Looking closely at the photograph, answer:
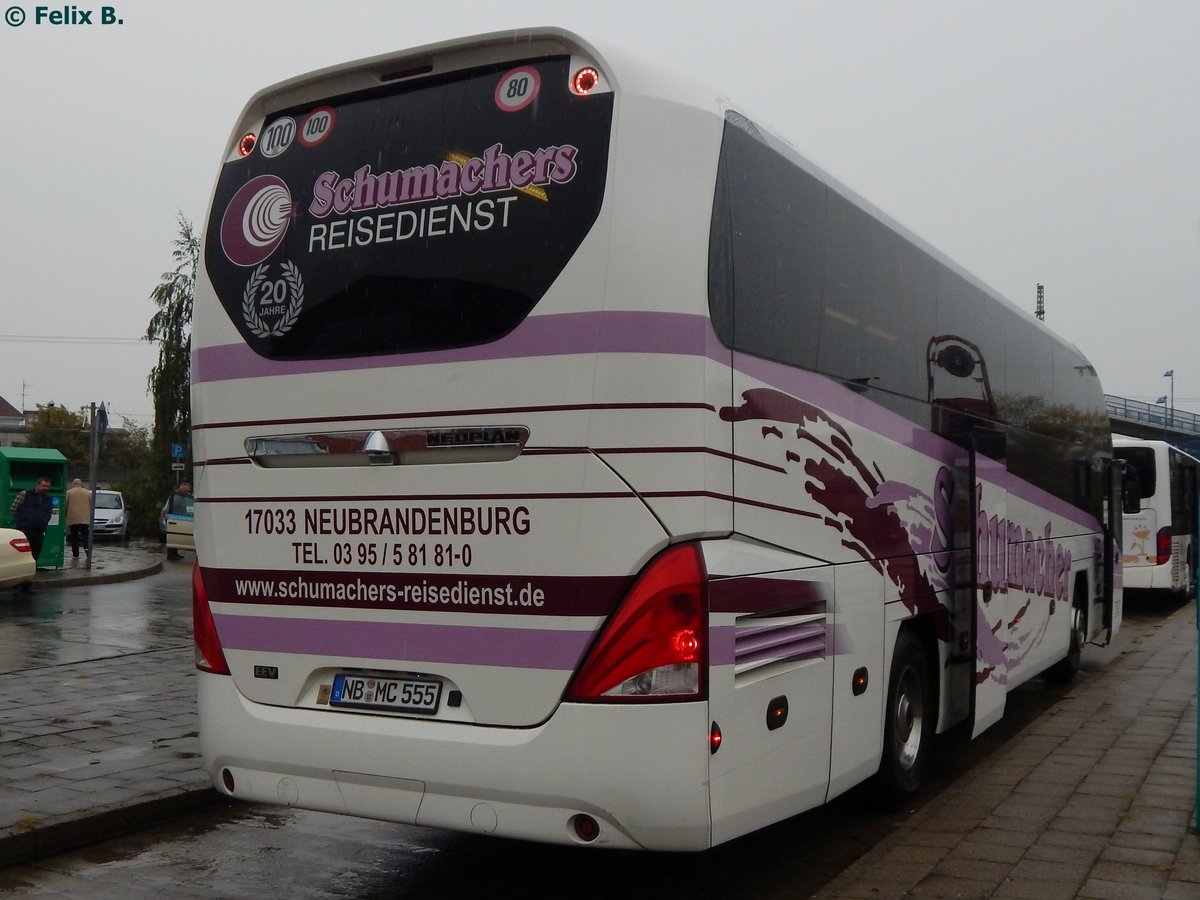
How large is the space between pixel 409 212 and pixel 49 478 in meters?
21.3

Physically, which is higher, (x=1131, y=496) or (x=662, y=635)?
(x=1131, y=496)

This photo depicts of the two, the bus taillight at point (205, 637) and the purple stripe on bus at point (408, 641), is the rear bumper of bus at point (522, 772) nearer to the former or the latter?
the purple stripe on bus at point (408, 641)

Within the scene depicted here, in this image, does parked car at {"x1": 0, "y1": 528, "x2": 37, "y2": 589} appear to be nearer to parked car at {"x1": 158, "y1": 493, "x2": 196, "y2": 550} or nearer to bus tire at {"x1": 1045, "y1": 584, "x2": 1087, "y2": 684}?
bus tire at {"x1": 1045, "y1": 584, "x2": 1087, "y2": 684}

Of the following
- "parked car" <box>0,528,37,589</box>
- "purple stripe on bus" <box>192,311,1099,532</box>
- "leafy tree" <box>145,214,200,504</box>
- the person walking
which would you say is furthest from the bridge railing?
"purple stripe on bus" <box>192,311,1099,532</box>

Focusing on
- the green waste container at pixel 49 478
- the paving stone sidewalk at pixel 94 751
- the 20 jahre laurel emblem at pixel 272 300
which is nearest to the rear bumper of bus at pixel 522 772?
the 20 jahre laurel emblem at pixel 272 300

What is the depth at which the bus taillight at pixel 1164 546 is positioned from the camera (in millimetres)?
21484

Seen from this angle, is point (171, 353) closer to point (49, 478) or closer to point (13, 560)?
point (49, 478)

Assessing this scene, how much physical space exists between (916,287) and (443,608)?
387 centimetres

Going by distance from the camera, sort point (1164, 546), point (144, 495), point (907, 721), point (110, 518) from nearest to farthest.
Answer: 1. point (907, 721)
2. point (1164, 546)
3. point (110, 518)
4. point (144, 495)

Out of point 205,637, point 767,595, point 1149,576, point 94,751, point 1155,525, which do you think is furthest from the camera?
point 1155,525

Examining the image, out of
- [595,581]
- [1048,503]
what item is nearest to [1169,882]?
[595,581]

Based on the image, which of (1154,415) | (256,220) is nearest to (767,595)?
(256,220)

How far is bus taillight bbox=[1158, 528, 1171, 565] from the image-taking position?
21.5 meters

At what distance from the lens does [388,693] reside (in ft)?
15.8
